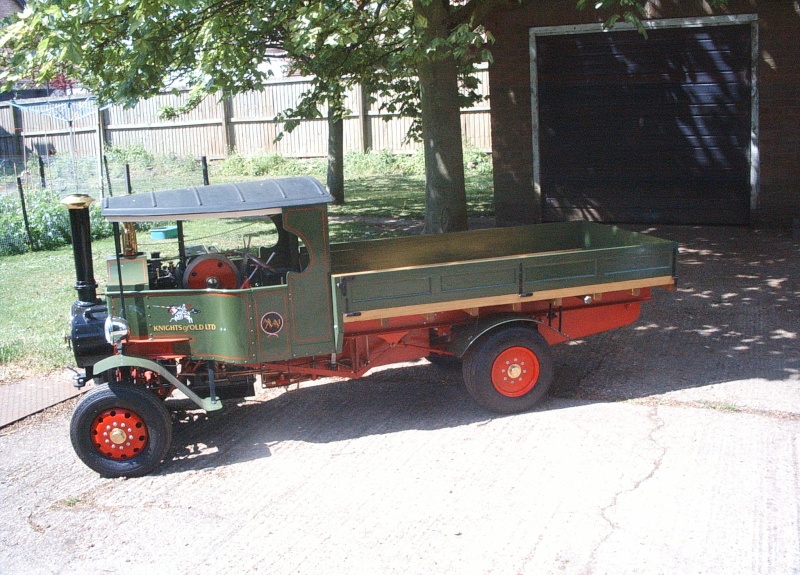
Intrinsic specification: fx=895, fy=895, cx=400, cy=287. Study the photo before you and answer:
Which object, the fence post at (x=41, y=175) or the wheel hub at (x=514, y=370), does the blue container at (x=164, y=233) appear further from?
the fence post at (x=41, y=175)

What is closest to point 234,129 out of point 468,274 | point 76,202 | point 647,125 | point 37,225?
point 37,225

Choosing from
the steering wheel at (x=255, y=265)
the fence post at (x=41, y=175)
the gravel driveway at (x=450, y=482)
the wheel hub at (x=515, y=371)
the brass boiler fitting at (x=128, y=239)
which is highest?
the fence post at (x=41, y=175)

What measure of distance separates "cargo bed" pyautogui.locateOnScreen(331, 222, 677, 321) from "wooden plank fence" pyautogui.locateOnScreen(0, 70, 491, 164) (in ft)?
50.5

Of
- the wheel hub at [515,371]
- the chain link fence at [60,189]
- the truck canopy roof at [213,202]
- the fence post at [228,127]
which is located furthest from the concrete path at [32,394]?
the fence post at [228,127]

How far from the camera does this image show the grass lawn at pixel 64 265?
9.12 m

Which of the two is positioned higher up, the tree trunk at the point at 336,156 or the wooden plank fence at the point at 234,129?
the wooden plank fence at the point at 234,129

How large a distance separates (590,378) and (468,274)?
6.17 ft

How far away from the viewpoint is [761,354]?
8398 mm

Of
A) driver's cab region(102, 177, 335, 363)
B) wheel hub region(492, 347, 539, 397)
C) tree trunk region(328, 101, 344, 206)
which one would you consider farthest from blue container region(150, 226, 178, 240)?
tree trunk region(328, 101, 344, 206)

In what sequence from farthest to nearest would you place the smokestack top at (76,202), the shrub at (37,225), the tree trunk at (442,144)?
the shrub at (37,225) → the tree trunk at (442,144) → the smokestack top at (76,202)

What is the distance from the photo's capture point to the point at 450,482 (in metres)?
6.00

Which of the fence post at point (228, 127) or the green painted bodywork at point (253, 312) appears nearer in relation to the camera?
the green painted bodywork at point (253, 312)

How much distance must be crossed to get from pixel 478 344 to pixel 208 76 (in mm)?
5608

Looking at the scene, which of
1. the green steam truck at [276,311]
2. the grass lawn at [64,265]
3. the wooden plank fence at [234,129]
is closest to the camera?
the green steam truck at [276,311]
